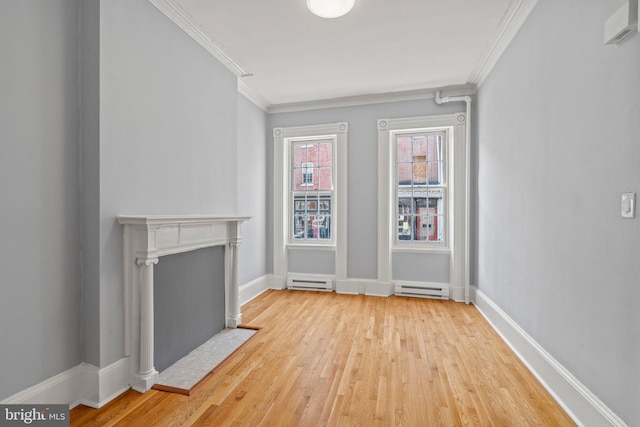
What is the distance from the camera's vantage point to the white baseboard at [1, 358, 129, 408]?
1716 mm

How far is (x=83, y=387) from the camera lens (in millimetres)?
1888

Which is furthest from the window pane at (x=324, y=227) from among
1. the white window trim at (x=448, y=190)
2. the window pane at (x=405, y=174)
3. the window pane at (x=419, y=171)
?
the window pane at (x=419, y=171)

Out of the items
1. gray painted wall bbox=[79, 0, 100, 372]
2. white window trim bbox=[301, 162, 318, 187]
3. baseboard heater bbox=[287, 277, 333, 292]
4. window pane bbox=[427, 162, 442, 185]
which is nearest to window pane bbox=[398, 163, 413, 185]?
window pane bbox=[427, 162, 442, 185]

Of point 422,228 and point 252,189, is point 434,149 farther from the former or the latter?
point 252,189

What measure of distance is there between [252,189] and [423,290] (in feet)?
9.10

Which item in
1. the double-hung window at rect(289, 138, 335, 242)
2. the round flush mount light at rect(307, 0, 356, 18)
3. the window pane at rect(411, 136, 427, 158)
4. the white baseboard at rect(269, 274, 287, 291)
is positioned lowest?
the white baseboard at rect(269, 274, 287, 291)

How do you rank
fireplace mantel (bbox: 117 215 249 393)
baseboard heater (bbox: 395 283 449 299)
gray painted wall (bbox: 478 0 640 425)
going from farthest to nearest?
baseboard heater (bbox: 395 283 449 299), fireplace mantel (bbox: 117 215 249 393), gray painted wall (bbox: 478 0 640 425)

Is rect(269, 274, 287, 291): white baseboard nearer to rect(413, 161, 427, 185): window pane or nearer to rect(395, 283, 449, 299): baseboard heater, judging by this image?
rect(395, 283, 449, 299): baseboard heater

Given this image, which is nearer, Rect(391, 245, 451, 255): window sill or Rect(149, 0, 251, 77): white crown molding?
Rect(149, 0, 251, 77): white crown molding

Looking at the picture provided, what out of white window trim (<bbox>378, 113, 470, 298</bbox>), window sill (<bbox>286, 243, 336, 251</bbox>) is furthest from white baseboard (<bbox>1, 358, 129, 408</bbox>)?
white window trim (<bbox>378, 113, 470, 298</bbox>)

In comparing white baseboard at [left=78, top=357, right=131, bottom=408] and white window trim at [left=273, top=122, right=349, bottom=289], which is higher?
white window trim at [left=273, top=122, right=349, bottom=289]

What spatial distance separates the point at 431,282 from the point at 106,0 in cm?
436

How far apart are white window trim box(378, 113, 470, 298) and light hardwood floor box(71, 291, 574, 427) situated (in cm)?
108

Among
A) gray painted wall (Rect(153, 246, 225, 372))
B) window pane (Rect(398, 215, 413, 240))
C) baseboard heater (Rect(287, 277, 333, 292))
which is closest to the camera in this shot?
gray painted wall (Rect(153, 246, 225, 372))
